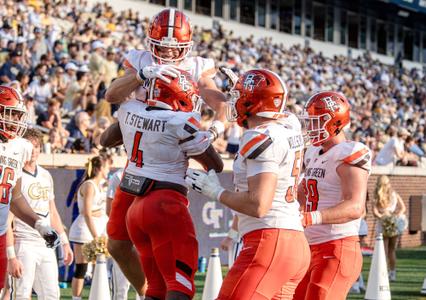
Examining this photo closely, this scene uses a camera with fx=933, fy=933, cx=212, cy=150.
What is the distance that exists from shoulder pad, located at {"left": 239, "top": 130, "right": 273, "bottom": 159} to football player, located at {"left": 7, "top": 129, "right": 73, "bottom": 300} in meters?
3.22

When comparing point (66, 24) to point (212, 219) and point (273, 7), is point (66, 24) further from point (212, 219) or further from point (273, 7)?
point (273, 7)

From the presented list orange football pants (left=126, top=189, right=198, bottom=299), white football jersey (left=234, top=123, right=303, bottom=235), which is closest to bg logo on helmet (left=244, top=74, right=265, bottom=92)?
white football jersey (left=234, top=123, right=303, bottom=235)

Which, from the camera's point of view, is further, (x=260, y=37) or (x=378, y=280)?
(x=260, y=37)

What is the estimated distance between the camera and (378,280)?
33.6 ft

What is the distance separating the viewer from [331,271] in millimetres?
6234

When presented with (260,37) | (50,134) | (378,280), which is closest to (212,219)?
(50,134)

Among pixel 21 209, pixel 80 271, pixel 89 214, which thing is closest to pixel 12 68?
pixel 89 214

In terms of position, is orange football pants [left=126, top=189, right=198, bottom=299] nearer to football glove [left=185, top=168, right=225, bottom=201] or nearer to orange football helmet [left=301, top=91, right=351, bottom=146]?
football glove [left=185, top=168, right=225, bottom=201]

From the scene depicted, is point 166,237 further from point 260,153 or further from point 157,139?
point 260,153

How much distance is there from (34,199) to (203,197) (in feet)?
19.9

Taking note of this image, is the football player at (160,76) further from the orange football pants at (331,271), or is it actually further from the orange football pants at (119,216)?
the orange football pants at (331,271)

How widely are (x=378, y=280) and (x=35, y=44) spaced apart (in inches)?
373

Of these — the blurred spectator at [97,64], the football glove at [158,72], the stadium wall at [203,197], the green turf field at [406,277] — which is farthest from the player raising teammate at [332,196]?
the blurred spectator at [97,64]

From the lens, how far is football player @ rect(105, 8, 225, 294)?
599 centimetres
